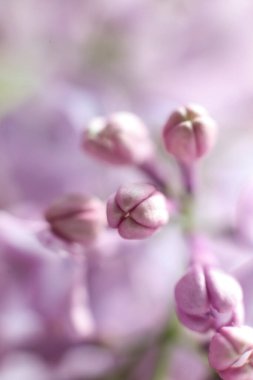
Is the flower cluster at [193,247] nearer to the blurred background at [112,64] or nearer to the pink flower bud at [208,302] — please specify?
the pink flower bud at [208,302]

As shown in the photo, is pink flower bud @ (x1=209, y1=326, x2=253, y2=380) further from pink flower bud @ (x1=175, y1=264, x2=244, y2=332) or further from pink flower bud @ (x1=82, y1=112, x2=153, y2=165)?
pink flower bud @ (x1=82, y1=112, x2=153, y2=165)

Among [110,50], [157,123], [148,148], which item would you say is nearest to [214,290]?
[148,148]

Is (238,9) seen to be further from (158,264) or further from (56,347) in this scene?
(56,347)

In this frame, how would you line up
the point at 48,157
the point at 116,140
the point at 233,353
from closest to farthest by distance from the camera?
the point at 233,353, the point at 116,140, the point at 48,157

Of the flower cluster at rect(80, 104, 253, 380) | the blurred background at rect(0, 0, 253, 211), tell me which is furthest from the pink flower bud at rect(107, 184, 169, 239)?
the blurred background at rect(0, 0, 253, 211)

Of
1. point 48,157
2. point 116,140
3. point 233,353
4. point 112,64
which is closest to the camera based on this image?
point 233,353

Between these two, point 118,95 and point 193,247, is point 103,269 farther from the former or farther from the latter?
point 118,95

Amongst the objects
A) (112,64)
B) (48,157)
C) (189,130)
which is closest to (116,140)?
(189,130)
